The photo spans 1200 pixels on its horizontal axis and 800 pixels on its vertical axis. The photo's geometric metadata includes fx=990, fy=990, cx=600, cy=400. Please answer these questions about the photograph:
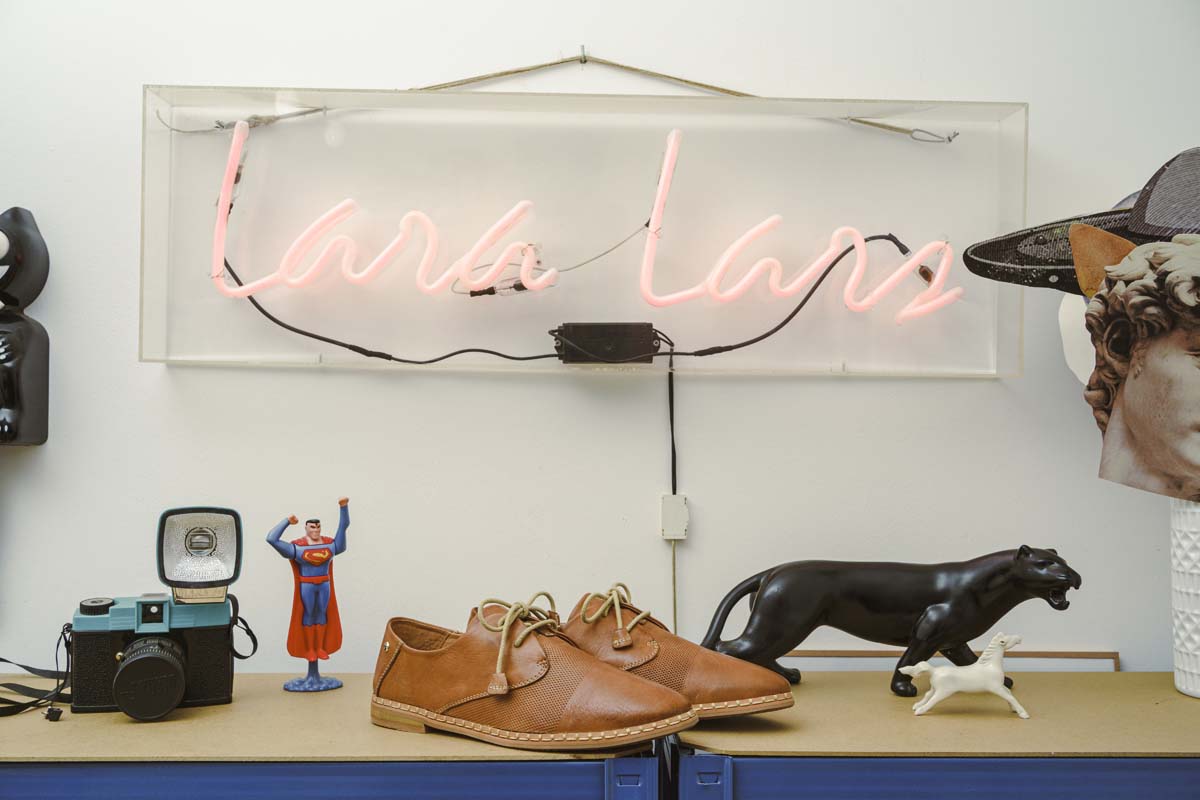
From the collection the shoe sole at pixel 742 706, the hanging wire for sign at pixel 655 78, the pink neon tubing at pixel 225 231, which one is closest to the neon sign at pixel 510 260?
the pink neon tubing at pixel 225 231

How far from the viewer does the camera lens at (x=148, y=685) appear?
1.24 meters

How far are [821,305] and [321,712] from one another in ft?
3.37

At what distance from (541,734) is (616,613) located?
0.75ft

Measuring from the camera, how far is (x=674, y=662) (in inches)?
49.4

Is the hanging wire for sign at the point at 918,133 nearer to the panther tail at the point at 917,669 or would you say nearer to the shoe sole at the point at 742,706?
the panther tail at the point at 917,669

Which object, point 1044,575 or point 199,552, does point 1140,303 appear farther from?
point 199,552

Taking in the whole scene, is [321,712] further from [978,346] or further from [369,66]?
[978,346]

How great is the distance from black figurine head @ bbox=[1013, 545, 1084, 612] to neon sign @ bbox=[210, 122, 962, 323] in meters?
0.47

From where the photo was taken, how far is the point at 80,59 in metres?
1.73

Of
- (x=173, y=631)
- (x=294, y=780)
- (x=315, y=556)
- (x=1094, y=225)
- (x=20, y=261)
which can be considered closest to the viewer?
(x=294, y=780)

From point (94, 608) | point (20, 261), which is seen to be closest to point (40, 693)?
point (94, 608)

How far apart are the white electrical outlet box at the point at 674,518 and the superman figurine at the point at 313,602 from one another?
54 centimetres

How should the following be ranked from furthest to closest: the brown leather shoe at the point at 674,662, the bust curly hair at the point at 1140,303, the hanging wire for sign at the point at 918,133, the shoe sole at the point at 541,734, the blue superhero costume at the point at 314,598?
the hanging wire for sign at the point at 918,133
the blue superhero costume at the point at 314,598
the bust curly hair at the point at 1140,303
the brown leather shoe at the point at 674,662
the shoe sole at the point at 541,734

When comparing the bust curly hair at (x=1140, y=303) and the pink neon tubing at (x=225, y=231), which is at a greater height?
the pink neon tubing at (x=225, y=231)
